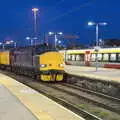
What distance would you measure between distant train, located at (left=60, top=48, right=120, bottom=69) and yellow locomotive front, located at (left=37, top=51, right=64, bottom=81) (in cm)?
2014

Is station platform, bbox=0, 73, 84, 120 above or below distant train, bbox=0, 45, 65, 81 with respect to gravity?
below

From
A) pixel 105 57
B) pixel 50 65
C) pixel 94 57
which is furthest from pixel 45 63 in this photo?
pixel 94 57

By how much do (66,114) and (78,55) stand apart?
181ft

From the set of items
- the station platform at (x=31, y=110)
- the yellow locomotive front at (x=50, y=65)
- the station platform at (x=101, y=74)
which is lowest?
the station platform at (x=31, y=110)

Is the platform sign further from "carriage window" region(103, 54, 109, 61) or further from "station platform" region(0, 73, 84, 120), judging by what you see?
"station platform" region(0, 73, 84, 120)

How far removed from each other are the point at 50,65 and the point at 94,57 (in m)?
28.0

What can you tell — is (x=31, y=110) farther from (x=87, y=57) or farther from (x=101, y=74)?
(x=87, y=57)

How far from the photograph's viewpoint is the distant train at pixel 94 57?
54219 millimetres

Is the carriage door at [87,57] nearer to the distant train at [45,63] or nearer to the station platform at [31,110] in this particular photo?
the distant train at [45,63]

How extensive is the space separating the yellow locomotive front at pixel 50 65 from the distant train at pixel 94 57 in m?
20.1

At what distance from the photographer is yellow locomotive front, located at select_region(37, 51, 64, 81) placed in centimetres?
3353

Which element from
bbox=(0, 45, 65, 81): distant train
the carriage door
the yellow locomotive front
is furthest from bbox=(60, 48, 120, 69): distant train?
the yellow locomotive front

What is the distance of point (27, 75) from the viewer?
40562mm

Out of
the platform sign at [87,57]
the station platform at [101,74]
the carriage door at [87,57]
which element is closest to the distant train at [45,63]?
the station platform at [101,74]
